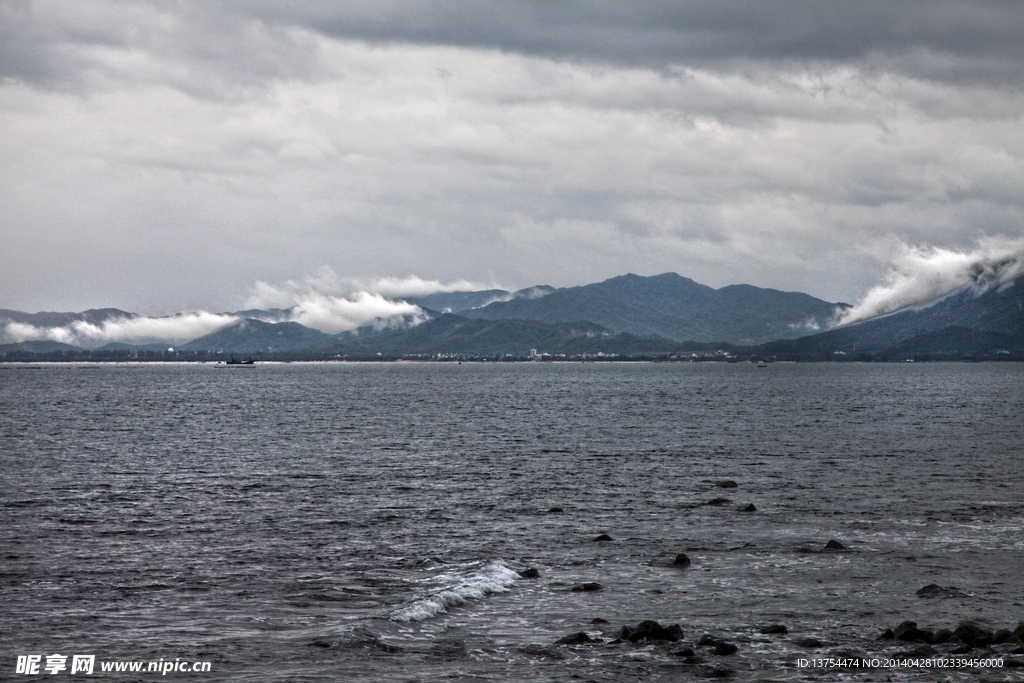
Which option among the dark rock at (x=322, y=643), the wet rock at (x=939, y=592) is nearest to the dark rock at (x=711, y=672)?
the dark rock at (x=322, y=643)

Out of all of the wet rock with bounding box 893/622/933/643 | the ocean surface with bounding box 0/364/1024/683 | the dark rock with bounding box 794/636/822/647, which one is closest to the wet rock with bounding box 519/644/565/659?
the ocean surface with bounding box 0/364/1024/683

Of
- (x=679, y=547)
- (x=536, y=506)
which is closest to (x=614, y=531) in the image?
(x=679, y=547)

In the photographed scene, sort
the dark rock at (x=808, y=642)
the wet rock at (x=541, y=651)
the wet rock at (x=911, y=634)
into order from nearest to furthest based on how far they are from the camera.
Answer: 1. the wet rock at (x=541, y=651)
2. the dark rock at (x=808, y=642)
3. the wet rock at (x=911, y=634)

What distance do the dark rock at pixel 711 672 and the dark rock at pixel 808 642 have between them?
3587mm

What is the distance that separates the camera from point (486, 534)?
43812 millimetres

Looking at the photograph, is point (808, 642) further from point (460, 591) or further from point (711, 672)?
point (460, 591)

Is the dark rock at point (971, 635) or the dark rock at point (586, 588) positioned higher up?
the dark rock at point (971, 635)

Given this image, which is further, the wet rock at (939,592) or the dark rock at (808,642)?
the wet rock at (939,592)

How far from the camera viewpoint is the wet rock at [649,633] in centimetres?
2681

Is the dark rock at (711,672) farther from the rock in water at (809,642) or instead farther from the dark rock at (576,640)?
the rock in water at (809,642)

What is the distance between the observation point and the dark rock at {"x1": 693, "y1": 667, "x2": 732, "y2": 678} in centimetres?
2405

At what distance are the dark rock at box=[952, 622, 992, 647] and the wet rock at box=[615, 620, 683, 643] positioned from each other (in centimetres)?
820

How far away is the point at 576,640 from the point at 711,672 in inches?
168

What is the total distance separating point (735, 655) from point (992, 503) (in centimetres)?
3311
